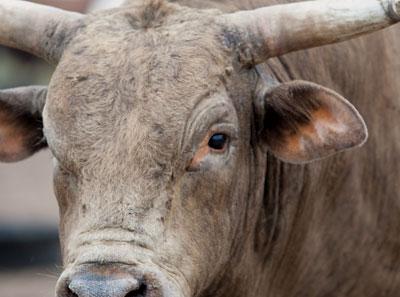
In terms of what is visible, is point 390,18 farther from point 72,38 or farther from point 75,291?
point 75,291

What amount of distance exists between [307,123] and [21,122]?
1619mm

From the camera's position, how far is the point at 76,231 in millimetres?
4340

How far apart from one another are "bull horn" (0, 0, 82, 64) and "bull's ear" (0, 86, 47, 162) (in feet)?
0.90

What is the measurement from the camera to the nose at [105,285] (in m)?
3.93

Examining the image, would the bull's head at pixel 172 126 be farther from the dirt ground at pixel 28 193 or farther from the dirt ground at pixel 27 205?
the dirt ground at pixel 28 193

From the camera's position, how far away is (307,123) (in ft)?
16.0

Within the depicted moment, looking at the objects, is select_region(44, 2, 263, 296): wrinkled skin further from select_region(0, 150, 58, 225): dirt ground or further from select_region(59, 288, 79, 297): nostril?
select_region(0, 150, 58, 225): dirt ground

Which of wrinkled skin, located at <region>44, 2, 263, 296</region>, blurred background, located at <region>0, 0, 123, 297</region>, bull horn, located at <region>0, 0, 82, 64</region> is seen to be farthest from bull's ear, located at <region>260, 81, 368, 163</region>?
blurred background, located at <region>0, 0, 123, 297</region>

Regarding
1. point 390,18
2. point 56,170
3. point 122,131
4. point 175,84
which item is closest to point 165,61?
point 175,84

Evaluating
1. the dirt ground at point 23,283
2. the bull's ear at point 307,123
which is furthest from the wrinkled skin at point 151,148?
the dirt ground at point 23,283

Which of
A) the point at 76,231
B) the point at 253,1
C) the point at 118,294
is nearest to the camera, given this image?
the point at 118,294

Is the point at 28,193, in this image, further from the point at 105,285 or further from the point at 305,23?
the point at 105,285

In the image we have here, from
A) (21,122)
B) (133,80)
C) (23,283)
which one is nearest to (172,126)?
(133,80)

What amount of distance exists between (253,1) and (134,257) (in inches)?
80.8
